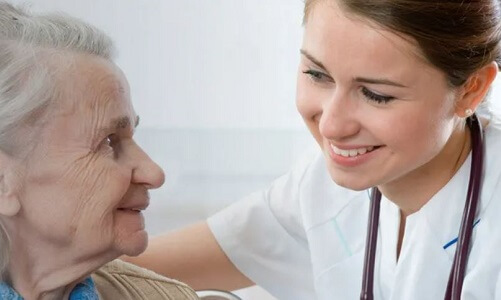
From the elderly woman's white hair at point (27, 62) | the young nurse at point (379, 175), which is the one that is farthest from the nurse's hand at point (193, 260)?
the elderly woman's white hair at point (27, 62)

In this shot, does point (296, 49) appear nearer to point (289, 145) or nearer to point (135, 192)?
point (289, 145)

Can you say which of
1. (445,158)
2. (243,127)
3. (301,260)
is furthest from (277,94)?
(445,158)

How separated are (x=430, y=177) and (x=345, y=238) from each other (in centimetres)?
21

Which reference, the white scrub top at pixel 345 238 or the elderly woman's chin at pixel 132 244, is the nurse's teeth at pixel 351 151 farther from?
the elderly woman's chin at pixel 132 244

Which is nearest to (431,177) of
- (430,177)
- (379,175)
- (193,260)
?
(430,177)

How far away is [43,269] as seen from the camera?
1.21 m

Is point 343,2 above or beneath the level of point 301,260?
above

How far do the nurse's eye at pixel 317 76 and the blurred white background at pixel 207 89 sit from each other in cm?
62

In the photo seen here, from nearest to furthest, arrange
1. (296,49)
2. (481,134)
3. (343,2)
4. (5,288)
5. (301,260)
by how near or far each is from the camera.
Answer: (5,288) < (343,2) < (481,134) < (301,260) < (296,49)

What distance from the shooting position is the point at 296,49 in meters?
2.00

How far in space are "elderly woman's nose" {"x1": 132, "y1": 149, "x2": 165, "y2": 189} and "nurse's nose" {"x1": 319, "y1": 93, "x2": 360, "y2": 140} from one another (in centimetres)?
26

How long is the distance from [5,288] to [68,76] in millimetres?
284

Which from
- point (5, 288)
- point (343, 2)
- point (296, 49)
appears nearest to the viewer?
point (5, 288)

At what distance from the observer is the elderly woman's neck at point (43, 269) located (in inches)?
47.3
